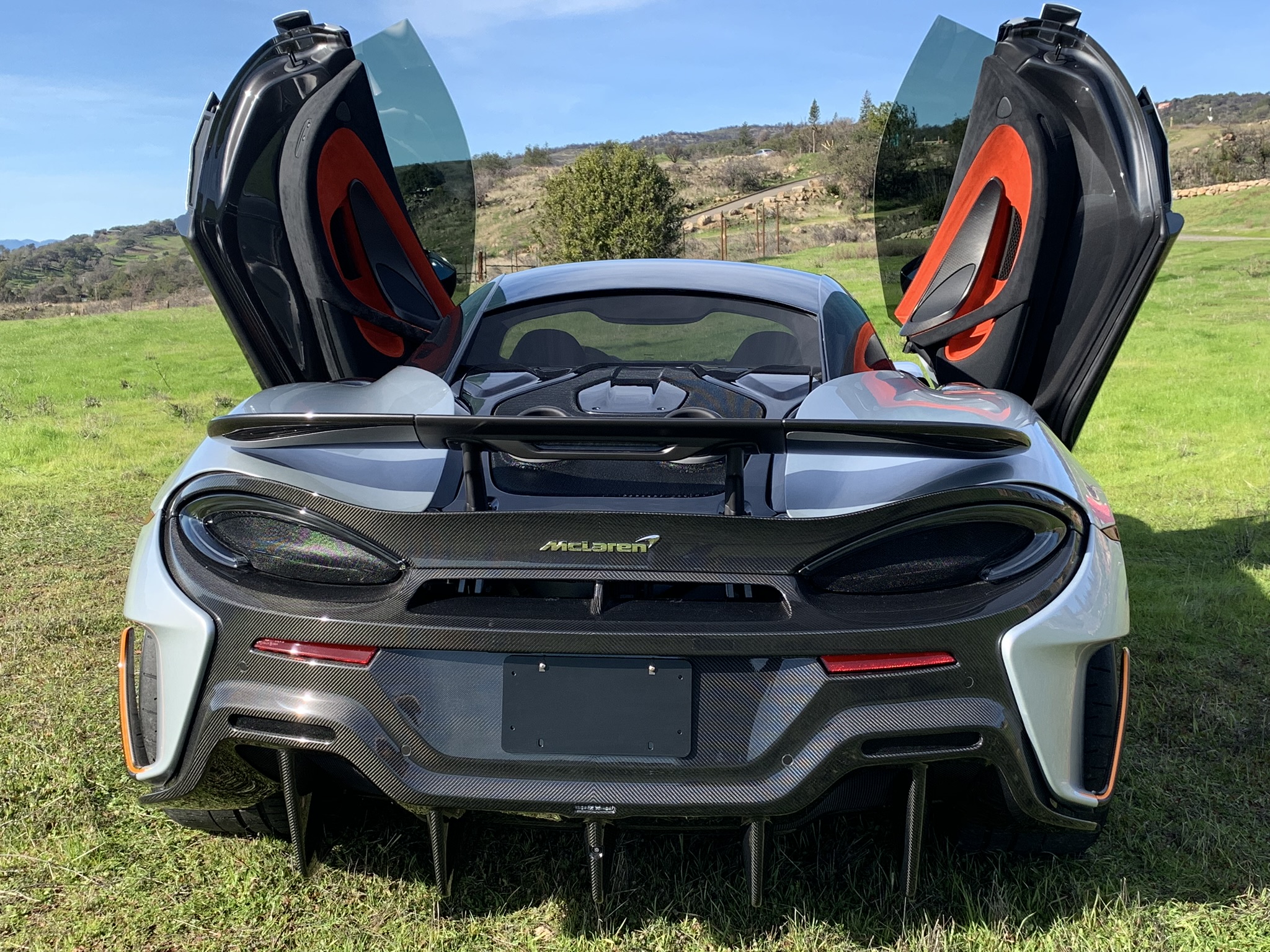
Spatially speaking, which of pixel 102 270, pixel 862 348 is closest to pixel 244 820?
pixel 862 348

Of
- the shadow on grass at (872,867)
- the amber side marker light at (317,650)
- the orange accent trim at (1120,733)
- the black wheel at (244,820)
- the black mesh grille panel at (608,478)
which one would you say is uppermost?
the black mesh grille panel at (608,478)

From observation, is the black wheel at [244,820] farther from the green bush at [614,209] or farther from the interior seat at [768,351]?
the green bush at [614,209]

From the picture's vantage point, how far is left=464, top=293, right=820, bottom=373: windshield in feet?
9.80

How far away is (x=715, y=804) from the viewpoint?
1771mm

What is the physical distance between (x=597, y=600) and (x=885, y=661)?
0.52 metres

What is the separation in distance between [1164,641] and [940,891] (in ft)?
7.01

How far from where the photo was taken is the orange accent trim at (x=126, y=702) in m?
2.04

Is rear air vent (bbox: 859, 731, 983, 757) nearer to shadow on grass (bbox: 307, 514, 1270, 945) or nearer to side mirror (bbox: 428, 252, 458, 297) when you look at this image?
shadow on grass (bbox: 307, 514, 1270, 945)

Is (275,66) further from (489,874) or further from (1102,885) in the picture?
(1102,885)

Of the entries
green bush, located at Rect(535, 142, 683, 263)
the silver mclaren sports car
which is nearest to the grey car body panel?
the silver mclaren sports car

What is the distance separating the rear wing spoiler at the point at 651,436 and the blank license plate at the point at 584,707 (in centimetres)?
32

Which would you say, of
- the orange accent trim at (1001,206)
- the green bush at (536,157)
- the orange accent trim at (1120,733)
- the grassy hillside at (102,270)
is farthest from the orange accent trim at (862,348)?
the green bush at (536,157)

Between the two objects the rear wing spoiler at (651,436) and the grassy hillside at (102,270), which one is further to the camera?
the grassy hillside at (102,270)

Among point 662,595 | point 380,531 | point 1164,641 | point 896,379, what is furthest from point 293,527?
point 1164,641
